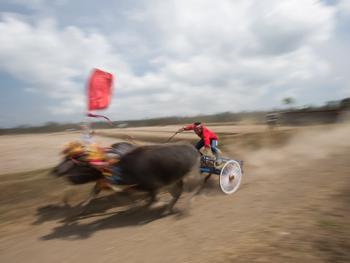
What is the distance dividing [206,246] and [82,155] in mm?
3599

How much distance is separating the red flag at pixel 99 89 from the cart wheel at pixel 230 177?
3.46m

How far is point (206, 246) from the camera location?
18.3 feet

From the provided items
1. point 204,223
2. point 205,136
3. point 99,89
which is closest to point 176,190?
point 204,223

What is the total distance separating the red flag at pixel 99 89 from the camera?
7.86m

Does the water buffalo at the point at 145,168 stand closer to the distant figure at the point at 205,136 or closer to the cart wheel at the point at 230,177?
the cart wheel at the point at 230,177

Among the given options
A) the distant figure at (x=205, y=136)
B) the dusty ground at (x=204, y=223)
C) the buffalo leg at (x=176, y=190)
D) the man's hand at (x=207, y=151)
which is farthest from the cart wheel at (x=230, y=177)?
the buffalo leg at (x=176, y=190)

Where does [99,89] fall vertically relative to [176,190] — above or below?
above

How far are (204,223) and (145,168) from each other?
1.59 metres

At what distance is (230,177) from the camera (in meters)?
9.23

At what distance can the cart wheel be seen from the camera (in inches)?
350

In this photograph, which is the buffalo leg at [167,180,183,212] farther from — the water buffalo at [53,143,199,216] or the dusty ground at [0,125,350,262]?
the dusty ground at [0,125,350,262]

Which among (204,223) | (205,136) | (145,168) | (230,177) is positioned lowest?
(204,223)

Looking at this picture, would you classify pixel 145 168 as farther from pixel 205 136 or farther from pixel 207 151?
pixel 207 151

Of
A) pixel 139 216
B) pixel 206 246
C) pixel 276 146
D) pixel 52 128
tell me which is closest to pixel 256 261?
pixel 206 246
